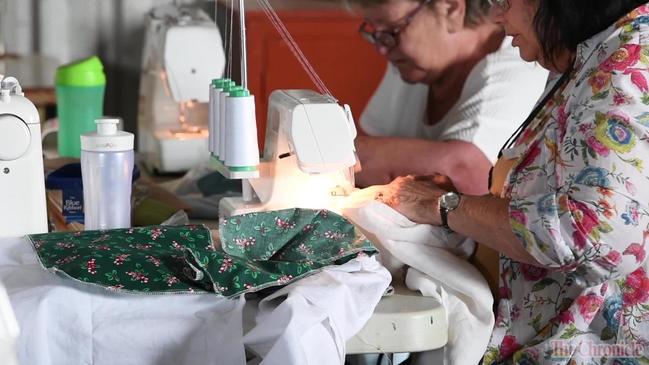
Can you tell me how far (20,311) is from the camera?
4.68 feet

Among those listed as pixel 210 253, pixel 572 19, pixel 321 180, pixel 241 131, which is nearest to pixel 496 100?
pixel 572 19

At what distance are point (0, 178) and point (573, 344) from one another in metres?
0.98

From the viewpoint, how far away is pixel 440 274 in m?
1.73

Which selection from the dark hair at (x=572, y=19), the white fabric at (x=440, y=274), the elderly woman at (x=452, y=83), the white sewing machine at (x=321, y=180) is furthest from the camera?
the elderly woman at (x=452, y=83)

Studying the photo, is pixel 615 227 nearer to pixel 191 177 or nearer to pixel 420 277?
pixel 420 277

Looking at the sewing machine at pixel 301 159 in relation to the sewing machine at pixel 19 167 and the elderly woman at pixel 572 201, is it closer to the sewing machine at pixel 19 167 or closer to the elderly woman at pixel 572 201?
the elderly woman at pixel 572 201

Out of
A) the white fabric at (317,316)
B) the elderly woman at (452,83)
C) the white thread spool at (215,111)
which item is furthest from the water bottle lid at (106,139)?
the elderly woman at (452,83)

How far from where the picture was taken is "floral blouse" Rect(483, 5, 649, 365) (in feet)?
5.39

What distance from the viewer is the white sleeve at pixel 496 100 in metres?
2.71

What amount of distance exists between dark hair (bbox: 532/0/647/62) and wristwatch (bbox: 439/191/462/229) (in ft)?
1.05

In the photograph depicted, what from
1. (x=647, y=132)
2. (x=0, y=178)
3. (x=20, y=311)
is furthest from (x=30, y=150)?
(x=647, y=132)

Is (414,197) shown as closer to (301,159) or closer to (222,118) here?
(301,159)

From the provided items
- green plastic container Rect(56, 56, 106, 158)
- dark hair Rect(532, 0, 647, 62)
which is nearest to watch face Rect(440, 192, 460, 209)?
dark hair Rect(532, 0, 647, 62)

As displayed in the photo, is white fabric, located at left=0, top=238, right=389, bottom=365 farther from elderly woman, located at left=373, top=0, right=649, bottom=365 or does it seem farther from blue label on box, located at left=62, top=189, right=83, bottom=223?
blue label on box, located at left=62, top=189, right=83, bottom=223
